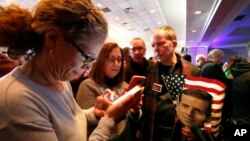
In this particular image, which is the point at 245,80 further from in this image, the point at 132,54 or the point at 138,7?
the point at 138,7

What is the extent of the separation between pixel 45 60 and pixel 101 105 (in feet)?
1.40

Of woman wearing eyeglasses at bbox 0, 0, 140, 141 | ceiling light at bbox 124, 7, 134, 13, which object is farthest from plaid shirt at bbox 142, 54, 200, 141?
ceiling light at bbox 124, 7, 134, 13

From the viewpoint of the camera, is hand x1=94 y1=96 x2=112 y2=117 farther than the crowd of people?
Yes

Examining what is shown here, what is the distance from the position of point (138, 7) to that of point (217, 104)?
226 inches

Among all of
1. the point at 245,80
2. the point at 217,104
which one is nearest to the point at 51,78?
the point at 217,104

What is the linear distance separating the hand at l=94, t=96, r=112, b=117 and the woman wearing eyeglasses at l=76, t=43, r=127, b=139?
0.57 meters

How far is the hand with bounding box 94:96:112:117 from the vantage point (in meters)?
1.03

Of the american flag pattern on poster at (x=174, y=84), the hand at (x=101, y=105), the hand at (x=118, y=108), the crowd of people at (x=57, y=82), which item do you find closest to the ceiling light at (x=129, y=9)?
the american flag pattern on poster at (x=174, y=84)

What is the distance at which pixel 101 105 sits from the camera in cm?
108

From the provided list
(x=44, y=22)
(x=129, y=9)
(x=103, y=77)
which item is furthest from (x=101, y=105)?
(x=129, y=9)

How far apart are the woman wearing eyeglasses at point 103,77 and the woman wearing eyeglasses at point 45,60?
2.83 feet

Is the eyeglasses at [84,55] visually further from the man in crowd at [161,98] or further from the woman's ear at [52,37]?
the man in crowd at [161,98]

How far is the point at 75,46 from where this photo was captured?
0.72m

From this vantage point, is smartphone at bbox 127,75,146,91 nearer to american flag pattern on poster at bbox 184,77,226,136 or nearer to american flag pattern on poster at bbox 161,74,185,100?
american flag pattern on poster at bbox 184,77,226,136
